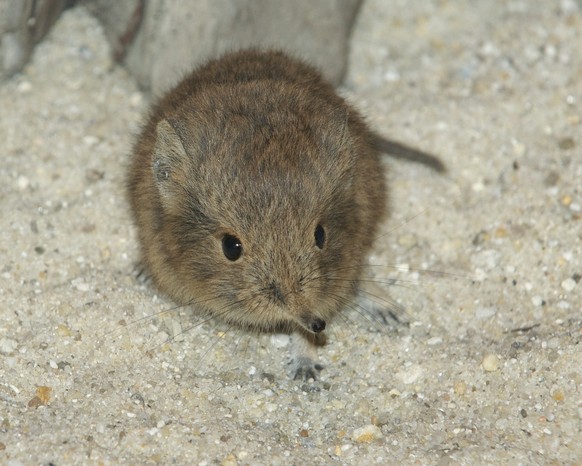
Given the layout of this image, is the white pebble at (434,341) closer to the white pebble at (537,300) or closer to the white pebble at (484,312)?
the white pebble at (484,312)

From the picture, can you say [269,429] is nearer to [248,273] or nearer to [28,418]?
[248,273]

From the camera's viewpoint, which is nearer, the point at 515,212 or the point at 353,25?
the point at 515,212

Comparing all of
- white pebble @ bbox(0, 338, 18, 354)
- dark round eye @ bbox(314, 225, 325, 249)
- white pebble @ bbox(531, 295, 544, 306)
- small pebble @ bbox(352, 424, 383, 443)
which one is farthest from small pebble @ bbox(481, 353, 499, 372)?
white pebble @ bbox(0, 338, 18, 354)

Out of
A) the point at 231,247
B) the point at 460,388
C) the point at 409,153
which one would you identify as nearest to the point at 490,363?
the point at 460,388

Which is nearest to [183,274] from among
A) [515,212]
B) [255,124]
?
[255,124]

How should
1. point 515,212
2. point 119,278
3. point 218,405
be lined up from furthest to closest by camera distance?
point 515,212 → point 119,278 → point 218,405

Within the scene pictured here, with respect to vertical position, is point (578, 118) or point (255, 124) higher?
point (255, 124)

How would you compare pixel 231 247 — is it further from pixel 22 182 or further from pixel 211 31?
pixel 211 31

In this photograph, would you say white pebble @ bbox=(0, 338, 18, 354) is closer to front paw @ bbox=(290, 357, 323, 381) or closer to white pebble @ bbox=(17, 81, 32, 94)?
front paw @ bbox=(290, 357, 323, 381)
